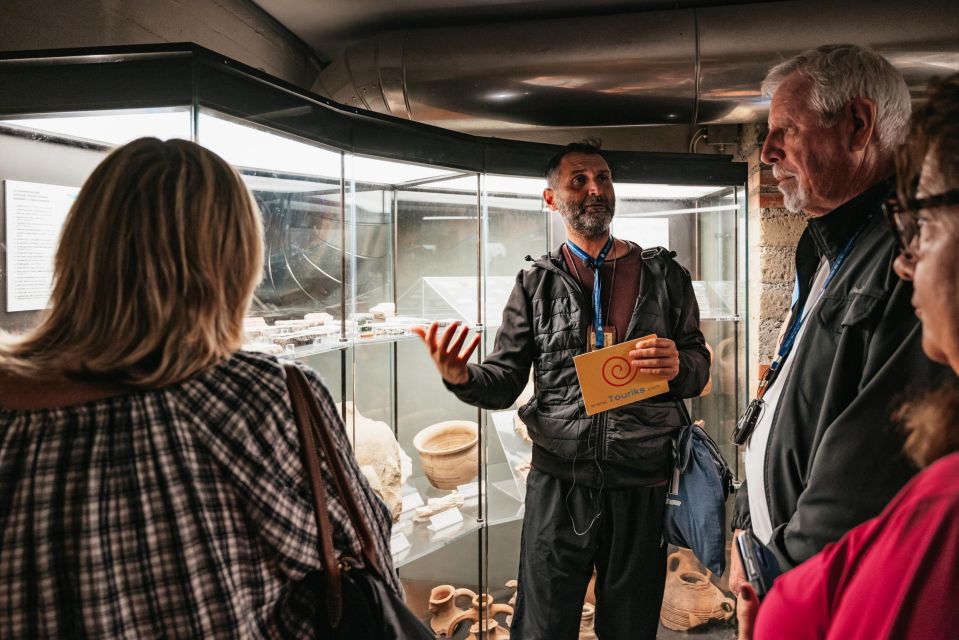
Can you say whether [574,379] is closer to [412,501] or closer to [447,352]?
[447,352]

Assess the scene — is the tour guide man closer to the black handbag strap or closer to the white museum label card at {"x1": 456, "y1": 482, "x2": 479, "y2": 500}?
the white museum label card at {"x1": 456, "y1": 482, "x2": 479, "y2": 500}

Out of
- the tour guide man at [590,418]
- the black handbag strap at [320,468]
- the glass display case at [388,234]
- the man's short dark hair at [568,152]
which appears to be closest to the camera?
the black handbag strap at [320,468]

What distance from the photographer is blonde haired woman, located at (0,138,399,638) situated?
787 millimetres

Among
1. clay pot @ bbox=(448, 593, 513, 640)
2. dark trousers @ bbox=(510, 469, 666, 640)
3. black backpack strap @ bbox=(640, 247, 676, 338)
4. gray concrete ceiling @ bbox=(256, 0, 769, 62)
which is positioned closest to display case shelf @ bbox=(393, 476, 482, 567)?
clay pot @ bbox=(448, 593, 513, 640)

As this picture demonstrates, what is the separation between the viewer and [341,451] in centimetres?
97

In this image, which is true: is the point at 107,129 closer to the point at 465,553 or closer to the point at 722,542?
the point at 722,542

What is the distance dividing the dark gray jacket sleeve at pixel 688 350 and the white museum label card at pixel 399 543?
4.00 ft

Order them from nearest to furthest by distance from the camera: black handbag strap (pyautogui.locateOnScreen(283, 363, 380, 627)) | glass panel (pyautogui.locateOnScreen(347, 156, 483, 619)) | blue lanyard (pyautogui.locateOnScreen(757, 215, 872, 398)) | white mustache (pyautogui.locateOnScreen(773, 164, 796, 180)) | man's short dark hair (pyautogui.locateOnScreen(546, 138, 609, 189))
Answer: black handbag strap (pyautogui.locateOnScreen(283, 363, 380, 627)) < blue lanyard (pyautogui.locateOnScreen(757, 215, 872, 398)) < white mustache (pyautogui.locateOnScreen(773, 164, 796, 180)) < glass panel (pyautogui.locateOnScreen(347, 156, 483, 619)) < man's short dark hair (pyautogui.locateOnScreen(546, 138, 609, 189))

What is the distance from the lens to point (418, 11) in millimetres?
2898

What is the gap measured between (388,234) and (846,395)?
1761 millimetres

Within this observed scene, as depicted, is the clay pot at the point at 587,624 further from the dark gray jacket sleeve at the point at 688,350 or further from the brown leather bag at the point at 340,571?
the brown leather bag at the point at 340,571

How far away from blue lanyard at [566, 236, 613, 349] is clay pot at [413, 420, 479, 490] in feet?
2.67

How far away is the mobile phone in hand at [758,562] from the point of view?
1.03 meters

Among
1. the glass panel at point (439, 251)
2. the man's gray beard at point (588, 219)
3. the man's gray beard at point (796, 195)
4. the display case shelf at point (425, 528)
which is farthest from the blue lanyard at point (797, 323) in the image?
the display case shelf at point (425, 528)
